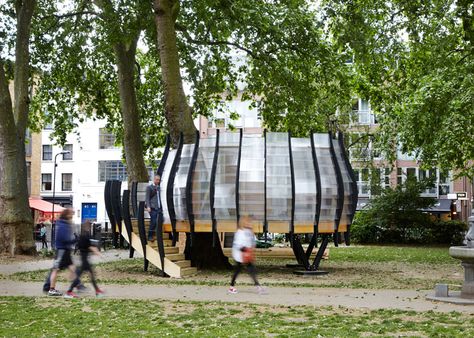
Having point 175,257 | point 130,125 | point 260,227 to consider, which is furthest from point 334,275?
point 130,125

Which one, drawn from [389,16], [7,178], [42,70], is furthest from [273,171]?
[42,70]

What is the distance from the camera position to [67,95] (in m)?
39.9

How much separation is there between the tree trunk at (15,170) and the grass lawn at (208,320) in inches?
590

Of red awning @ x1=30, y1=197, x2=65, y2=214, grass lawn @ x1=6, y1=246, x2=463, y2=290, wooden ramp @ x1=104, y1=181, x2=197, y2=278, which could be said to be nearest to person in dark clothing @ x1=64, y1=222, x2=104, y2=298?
grass lawn @ x1=6, y1=246, x2=463, y2=290

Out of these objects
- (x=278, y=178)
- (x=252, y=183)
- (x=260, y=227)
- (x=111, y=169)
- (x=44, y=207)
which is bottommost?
(x=44, y=207)

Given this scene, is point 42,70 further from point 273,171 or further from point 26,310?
point 26,310

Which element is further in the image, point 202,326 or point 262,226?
point 262,226

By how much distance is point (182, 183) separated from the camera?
69.6 ft

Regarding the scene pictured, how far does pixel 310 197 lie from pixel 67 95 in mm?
22241

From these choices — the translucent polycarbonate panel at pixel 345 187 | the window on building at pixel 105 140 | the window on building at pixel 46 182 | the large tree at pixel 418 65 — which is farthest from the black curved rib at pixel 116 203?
the window on building at pixel 46 182

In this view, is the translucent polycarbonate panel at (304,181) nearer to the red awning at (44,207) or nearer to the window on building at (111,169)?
the red awning at (44,207)

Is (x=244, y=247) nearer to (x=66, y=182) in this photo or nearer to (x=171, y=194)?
(x=171, y=194)

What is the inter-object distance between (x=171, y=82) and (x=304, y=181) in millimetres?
5200

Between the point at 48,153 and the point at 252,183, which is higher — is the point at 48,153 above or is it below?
above
